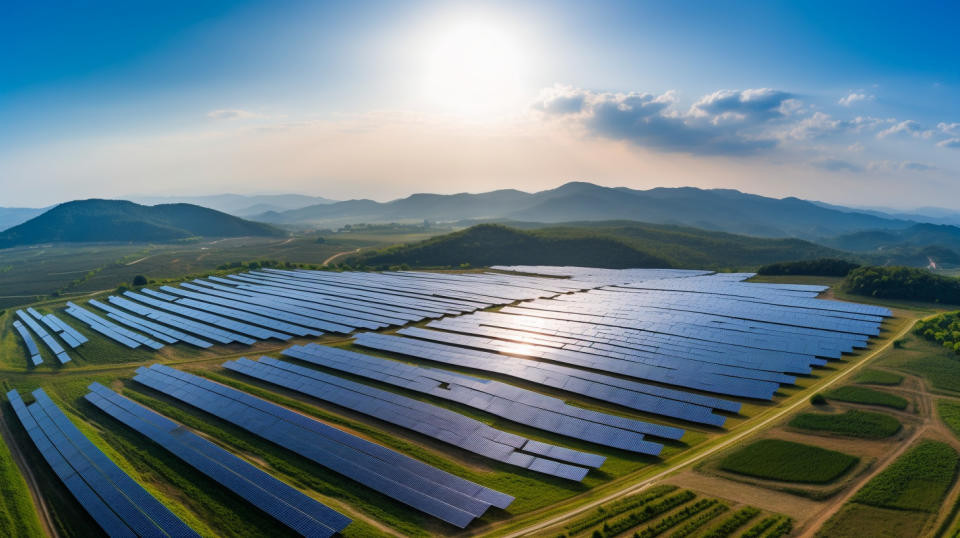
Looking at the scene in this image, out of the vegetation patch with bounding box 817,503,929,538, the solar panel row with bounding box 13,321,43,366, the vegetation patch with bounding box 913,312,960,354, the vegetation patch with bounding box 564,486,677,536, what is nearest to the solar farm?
the solar panel row with bounding box 13,321,43,366

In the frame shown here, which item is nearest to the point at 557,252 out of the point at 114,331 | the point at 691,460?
the point at 114,331

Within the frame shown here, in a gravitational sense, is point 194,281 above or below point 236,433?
above

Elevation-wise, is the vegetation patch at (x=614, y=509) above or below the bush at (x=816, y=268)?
below

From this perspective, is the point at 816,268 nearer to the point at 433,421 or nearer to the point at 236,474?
the point at 433,421

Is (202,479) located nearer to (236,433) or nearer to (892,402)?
(236,433)

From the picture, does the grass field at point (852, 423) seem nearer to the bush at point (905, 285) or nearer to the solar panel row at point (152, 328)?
the bush at point (905, 285)

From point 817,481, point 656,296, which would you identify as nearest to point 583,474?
point 817,481

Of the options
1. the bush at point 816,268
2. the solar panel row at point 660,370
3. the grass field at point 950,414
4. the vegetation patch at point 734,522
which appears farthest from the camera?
the bush at point 816,268

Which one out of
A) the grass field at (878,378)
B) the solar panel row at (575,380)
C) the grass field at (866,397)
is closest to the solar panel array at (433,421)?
the solar panel row at (575,380)

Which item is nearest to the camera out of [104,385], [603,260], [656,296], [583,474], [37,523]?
[37,523]
